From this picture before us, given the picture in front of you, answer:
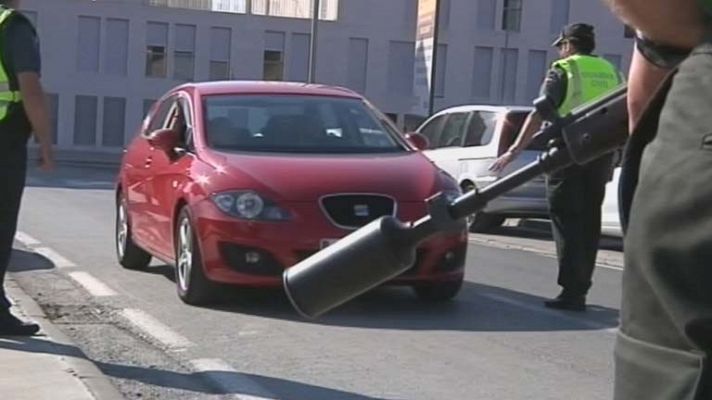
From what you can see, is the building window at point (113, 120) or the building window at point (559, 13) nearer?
the building window at point (113, 120)

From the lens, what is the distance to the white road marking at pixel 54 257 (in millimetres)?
11959

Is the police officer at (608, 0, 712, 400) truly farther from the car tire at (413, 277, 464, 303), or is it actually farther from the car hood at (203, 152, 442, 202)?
the car tire at (413, 277, 464, 303)

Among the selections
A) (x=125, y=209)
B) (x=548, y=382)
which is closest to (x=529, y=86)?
(x=125, y=209)

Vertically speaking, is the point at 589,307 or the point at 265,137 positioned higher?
the point at 265,137

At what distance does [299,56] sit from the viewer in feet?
186

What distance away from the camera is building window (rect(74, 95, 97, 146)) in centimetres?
5491

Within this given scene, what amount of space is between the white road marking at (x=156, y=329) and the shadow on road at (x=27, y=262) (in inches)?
101

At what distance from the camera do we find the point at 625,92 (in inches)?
70.7

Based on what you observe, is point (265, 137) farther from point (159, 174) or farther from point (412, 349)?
point (412, 349)

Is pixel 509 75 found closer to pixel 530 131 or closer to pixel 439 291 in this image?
pixel 439 291

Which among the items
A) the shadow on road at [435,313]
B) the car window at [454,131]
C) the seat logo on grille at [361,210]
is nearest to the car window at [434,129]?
the car window at [454,131]

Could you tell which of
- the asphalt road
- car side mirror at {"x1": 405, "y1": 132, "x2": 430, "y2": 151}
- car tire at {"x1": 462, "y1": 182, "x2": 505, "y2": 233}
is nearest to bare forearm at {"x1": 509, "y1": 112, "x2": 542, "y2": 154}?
the asphalt road

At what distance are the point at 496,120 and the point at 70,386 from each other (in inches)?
466

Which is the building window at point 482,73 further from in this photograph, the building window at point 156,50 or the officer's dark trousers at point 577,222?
the officer's dark trousers at point 577,222
